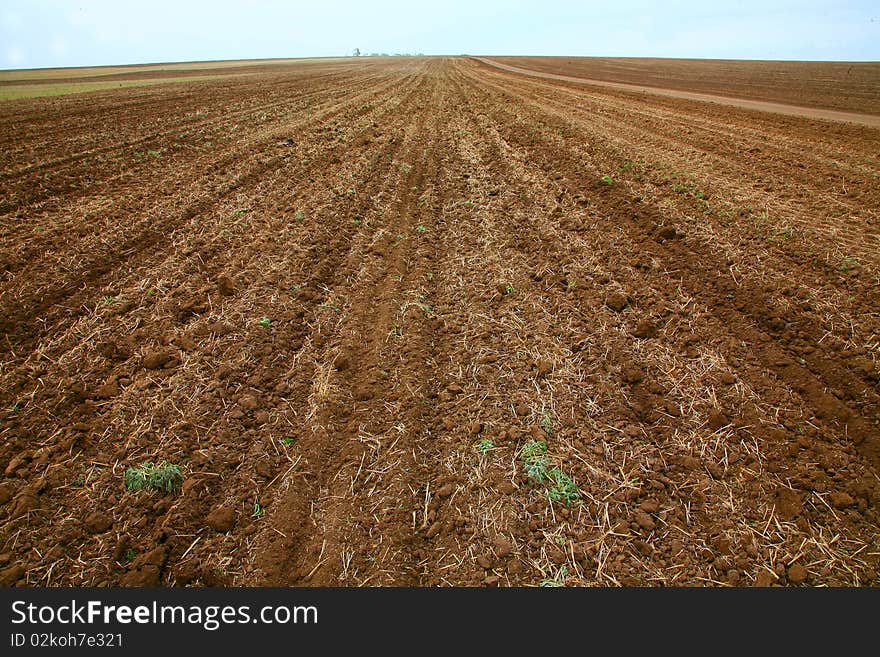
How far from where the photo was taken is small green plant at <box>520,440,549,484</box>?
2.95m

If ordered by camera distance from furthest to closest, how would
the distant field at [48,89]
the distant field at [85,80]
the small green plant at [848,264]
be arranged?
the distant field at [85,80] → the distant field at [48,89] → the small green plant at [848,264]

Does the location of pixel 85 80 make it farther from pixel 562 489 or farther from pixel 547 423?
pixel 562 489

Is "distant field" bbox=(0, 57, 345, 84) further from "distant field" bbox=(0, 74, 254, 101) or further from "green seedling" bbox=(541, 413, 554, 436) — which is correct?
"green seedling" bbox=(541, 413, 554, 436)

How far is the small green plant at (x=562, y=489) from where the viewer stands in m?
2.83

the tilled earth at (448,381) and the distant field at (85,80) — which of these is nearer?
the tilled earth at (448,381)

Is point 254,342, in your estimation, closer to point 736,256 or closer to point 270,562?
point 270,562

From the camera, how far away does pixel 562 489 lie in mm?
2875

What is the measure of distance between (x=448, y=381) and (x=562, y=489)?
1363 millimetres

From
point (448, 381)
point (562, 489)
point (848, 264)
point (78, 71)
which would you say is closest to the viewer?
point (562, 489)

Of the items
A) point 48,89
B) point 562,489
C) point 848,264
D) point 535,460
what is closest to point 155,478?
point 535,460

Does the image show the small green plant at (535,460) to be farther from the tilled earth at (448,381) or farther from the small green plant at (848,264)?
the small green plant at (848,264)

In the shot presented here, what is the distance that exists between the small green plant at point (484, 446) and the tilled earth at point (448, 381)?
0.07m

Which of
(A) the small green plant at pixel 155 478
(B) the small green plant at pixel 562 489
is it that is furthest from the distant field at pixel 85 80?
(B) the small green plant at pixel 562 489

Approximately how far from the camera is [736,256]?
17.3ft
